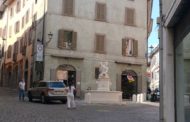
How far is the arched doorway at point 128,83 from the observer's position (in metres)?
41.2

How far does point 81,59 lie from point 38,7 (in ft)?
25.0

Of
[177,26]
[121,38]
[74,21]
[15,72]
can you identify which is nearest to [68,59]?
[74,21]

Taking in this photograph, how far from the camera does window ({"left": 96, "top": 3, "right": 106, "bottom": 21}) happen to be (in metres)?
40.8

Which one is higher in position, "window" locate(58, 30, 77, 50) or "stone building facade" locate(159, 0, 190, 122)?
"window" locate(58, 30, 77, 50)

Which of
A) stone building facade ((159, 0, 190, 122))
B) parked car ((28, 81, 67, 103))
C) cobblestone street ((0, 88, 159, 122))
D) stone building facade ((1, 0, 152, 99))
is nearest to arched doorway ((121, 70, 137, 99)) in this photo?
stone building facade ((1, 0, 152, 99))

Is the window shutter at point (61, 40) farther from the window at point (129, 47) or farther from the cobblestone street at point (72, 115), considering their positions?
the cobblestone street at point (72, 115)

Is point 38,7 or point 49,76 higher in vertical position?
point 38,7

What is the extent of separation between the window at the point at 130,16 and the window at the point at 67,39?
6604 mm

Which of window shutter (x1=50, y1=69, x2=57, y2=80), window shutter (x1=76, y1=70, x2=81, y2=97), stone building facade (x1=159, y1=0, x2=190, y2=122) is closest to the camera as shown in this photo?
stone building facade (x1=159, y1=0, x2=190, y2=122)

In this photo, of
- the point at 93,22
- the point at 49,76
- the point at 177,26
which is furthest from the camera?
the point at 93,22

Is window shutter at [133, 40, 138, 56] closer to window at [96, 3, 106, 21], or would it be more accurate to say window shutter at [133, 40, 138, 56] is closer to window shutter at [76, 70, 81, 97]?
window at [96, 3, 106, 21]

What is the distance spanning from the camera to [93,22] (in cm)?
4041

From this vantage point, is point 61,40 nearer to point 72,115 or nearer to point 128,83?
point 128,83

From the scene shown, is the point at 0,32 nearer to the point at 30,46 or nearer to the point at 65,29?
the point at 30,46
